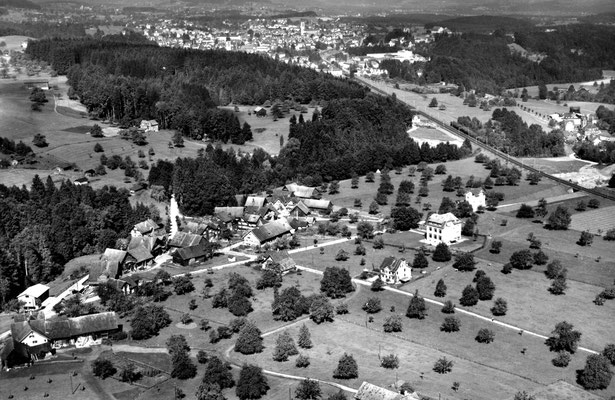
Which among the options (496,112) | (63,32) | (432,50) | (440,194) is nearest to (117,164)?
(440,194)

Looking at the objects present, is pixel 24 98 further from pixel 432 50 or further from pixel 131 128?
pixel 432 50

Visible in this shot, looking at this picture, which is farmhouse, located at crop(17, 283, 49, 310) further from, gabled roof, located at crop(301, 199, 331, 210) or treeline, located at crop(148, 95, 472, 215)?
gabled roof, located at crop(301, 199, 331, 210)

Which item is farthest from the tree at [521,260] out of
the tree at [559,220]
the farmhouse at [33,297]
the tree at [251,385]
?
the farmhouse at [33,297]

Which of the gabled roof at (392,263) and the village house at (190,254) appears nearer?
the gabled roof at (392,263)

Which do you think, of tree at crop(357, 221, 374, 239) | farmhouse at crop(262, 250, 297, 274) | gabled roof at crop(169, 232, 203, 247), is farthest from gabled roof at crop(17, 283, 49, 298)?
tree at crop(357, 221, 374, 239)

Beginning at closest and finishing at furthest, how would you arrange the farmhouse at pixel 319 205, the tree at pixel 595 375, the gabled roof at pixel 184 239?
the tree at pixel 595 375 → the gabled roof at pixel 184 239 → the farmhouse at pixel 319 205

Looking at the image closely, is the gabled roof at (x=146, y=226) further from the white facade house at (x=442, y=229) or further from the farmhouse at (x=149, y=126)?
the farmhouse at (x=149, y=126)
